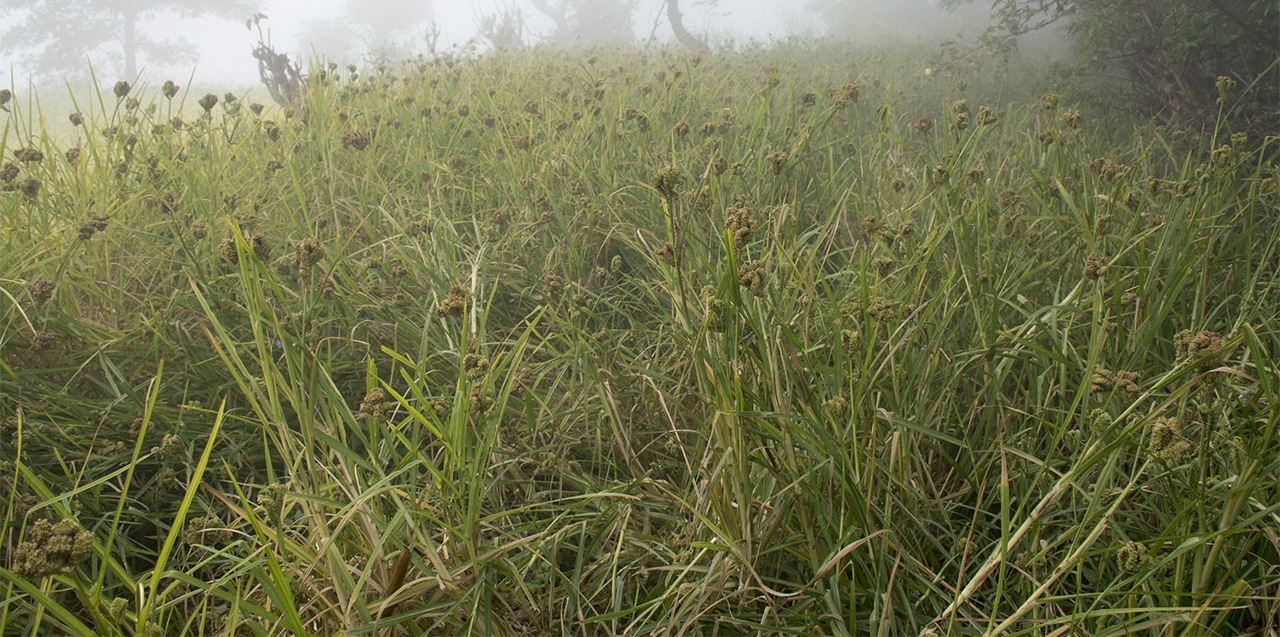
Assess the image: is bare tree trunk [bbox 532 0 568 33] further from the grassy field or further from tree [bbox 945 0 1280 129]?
the grassy field

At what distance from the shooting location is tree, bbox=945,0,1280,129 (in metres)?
4.03

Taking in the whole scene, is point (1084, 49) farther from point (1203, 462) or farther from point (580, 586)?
point (580, 586)

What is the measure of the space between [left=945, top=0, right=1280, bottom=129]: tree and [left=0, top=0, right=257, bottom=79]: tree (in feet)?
106

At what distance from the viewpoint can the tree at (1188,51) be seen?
4031mm

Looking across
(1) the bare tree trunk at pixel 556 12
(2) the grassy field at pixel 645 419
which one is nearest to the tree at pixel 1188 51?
(2) the grassy field at pixel 645 419

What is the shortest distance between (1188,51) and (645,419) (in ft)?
15.7

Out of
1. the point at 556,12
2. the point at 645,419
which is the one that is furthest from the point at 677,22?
the point at 645,419

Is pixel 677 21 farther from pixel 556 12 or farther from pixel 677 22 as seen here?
pixel 556 12

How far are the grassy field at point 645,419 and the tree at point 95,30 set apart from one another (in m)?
32.4

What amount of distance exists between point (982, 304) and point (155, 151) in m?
3.58

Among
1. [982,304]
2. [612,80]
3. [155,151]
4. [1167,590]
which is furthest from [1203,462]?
[612,80]

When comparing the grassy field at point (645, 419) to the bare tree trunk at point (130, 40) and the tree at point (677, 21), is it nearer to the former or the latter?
the tree at point (677, 21)

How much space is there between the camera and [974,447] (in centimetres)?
158

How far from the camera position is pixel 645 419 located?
1.75m
